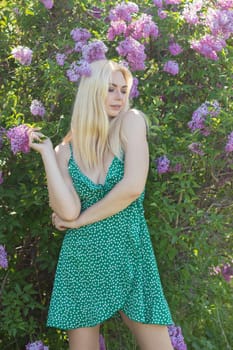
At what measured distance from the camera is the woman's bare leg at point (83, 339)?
11.5 ft

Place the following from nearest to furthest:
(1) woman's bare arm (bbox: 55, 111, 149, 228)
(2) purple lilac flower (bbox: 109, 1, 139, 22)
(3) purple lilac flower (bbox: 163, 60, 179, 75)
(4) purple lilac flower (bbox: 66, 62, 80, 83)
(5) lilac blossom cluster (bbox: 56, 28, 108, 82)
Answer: (1) woman's bare arm (bbox: 55, 111, 149, 228) → (5) lilac blossom cluster (bbox: 56, 28, 108, 82) → (4) purple lilac flower (bbox: 66, 62, 80, 83) → (2) purple lilac flower (bbox: 109, 1, 139, 22) → (3) purple lilac flower (bbox: 163, 60, 179, 75)

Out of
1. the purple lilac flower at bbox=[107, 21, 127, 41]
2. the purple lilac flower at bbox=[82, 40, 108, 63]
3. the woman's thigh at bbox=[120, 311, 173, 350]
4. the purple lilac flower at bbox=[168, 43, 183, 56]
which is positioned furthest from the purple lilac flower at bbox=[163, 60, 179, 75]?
the woman's thigh at bbox=[120, 311, 173, 350]

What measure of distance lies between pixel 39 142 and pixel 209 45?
1.17 m

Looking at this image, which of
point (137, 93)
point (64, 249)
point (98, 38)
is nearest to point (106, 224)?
point (64, 249)

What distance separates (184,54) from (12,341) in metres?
1.78

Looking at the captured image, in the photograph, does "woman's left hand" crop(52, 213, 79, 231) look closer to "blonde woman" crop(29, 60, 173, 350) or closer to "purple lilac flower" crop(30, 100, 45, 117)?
"blonde woman" crop(29, 60, 173, 350)

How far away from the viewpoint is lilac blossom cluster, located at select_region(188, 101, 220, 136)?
4.16 meters

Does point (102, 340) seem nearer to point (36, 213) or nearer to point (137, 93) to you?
point (36, 213)

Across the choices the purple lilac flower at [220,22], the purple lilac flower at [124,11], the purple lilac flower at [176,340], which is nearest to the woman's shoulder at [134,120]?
the purple lilac flower at [124,11]

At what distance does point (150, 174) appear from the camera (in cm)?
428

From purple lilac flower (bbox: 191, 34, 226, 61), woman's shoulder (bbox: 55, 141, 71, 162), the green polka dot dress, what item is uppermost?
purple lilac flower (bbox: 191, 34, 226, 61)

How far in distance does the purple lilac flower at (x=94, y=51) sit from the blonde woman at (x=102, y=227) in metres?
0.38

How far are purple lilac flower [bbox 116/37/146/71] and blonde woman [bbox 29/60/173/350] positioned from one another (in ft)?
1.97

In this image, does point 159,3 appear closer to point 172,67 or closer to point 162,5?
point 162,5
